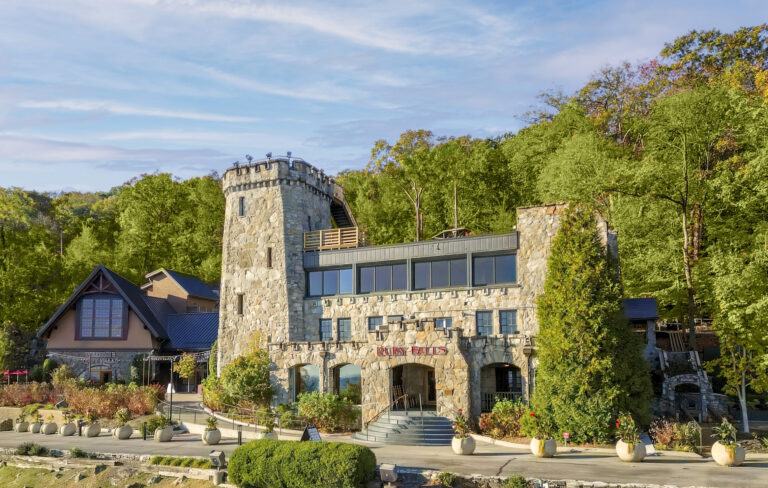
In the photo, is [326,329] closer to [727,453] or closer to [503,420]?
[503,420]

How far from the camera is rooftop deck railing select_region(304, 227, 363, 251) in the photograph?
35253mm

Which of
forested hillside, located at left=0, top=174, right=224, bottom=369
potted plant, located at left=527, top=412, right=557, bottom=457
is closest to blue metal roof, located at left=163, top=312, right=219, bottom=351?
forested hillside, located at left=0, top=174, right=224, bottom=369

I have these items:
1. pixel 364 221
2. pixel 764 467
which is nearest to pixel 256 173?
pixel 364 221

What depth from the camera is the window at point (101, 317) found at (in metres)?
42.5

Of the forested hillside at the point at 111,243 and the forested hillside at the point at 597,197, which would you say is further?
the forested hillside at the point at 111,243

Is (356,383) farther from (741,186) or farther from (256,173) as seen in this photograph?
(741,186)

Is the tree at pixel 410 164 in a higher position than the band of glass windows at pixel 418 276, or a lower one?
higher

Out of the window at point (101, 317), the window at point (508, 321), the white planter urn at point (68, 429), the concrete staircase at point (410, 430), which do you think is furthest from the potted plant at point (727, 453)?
the window at point (101, 317)

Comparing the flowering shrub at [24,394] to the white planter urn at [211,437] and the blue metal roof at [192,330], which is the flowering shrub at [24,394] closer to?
the blue metal roof at [192,330]

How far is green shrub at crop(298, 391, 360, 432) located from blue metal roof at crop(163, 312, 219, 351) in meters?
→ 14.7

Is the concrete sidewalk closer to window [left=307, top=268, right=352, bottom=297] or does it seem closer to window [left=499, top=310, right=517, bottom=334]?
window [left=499, top=310, right=517, bottom=334]

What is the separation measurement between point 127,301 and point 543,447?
29.6 meters

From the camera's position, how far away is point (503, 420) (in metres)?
26.3

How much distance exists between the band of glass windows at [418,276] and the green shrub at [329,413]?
6794mm
